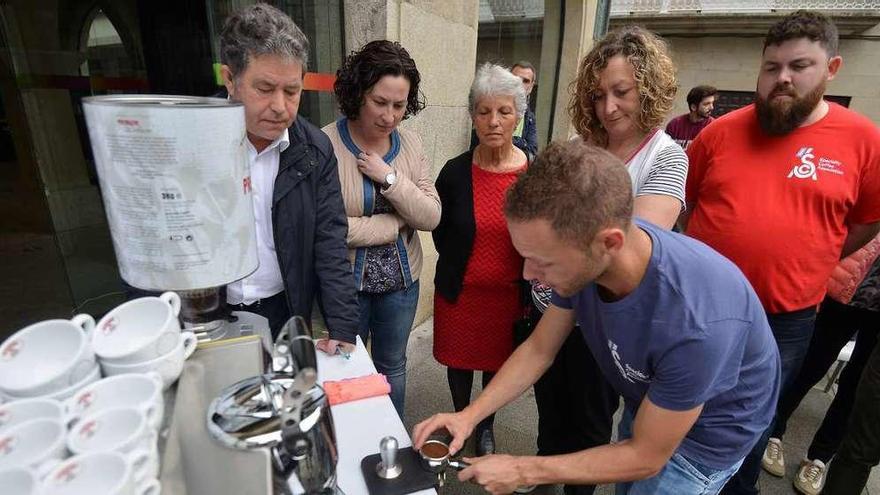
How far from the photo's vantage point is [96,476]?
547mm

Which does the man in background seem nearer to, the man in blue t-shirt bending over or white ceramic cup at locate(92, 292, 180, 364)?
the man in blue t-shirt bending over

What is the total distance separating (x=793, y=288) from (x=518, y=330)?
115cm

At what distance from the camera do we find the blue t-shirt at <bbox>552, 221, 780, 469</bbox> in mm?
1049

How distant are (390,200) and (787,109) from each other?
5.36 feet

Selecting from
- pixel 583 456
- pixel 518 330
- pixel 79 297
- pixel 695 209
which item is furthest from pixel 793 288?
pixel 79 297

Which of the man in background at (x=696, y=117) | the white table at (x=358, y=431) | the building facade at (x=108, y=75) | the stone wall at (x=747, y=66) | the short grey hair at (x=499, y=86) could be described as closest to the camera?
the white table at (x=358, y=431)

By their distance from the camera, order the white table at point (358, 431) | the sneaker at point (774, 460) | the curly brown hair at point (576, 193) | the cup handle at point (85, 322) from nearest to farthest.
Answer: the cup handle at point (85, 322) → the curly brown hair at point (576, 193) → the white table at point (358, 431) → the sneaker at point (774, 460)

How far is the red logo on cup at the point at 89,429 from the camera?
0.60m

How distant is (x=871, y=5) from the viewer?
9.20 meters

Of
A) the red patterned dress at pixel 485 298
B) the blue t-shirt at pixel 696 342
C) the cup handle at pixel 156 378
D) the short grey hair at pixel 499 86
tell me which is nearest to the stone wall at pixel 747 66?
the short grey hair at pixel 499 86

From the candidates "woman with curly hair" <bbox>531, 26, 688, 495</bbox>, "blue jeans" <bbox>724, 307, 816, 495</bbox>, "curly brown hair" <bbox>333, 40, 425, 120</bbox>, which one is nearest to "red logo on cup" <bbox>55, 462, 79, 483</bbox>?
"woman with curly hair" <bbox>531, 26, 688, 495</bbox>

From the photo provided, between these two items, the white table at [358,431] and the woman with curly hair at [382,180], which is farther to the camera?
the woman with curly hair at [382,180]

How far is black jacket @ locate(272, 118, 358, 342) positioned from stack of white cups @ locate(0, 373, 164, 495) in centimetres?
85

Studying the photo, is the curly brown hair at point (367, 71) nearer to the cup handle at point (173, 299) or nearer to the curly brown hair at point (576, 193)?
the curly brown hair at point (576, 193)
